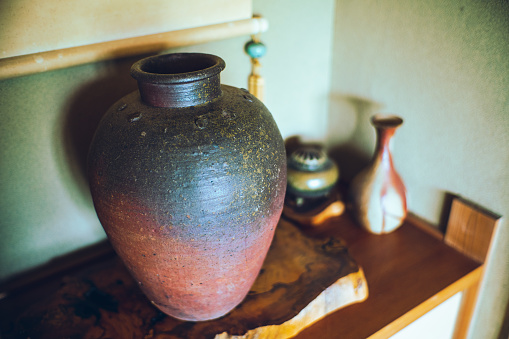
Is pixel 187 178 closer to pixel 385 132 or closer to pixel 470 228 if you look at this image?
pixel 385 132

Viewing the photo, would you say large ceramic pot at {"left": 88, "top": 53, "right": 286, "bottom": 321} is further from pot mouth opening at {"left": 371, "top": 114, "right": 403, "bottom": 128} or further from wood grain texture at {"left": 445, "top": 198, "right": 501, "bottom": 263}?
wood grain texture at {"left": 445, "top": 198, "right": 501, "bottom": 263}

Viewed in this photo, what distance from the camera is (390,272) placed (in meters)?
0.84

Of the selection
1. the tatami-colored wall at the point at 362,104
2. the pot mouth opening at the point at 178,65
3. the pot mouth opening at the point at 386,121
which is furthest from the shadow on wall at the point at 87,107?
the pot mouth opening at the point at 386,121

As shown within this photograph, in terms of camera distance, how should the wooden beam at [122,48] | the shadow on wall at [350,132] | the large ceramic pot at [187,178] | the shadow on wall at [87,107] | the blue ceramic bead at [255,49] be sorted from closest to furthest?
the large ceramic pot at [187,178] < the wooden beam at [122,48] < the shadow on wall at [87,107] < the blue ceramic bead at [255,49] < the shadow on wall at [350,132]

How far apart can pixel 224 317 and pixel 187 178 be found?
34cm

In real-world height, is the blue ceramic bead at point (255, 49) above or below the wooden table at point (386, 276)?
above

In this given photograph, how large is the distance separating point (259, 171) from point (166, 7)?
1.36 feet

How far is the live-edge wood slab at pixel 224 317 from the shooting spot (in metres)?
0.70

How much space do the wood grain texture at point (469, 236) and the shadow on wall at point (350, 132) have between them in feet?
0.90

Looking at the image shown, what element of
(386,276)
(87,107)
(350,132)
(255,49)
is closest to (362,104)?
(350,132)

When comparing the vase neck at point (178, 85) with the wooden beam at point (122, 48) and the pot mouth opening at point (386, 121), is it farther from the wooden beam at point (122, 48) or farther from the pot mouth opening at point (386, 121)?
the pot mouth opening at point (386, 121)

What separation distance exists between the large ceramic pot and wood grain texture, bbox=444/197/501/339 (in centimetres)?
46

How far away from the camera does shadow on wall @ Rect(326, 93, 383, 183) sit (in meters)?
1.01

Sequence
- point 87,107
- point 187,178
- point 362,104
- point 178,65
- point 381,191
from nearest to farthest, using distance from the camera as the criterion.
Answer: point 187,178, point 178,65, point 87,107, point 381,191, point 362,104
